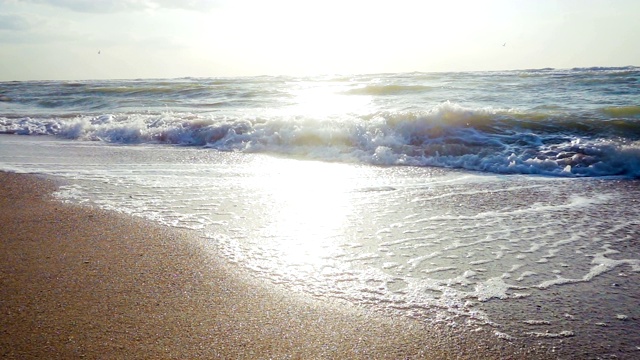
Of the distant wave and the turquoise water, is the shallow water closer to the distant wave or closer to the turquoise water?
the turquoise water

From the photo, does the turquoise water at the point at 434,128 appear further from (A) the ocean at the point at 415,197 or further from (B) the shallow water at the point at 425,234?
(B) the shallow water at the point at 425,234

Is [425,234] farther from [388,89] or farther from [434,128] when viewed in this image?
[388,89]

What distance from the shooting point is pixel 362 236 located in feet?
12.6

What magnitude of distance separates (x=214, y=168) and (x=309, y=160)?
1.53m

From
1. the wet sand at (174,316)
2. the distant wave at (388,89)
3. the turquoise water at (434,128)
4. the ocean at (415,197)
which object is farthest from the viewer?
the distant wave at (388,89)

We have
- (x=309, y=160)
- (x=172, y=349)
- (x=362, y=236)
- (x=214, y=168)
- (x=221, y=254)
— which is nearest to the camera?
(x=172, y=349)

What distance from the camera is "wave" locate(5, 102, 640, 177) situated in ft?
22.7

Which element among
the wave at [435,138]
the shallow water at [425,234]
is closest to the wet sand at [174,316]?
the shallow water at [425,234]

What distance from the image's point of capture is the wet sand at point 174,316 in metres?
2.27

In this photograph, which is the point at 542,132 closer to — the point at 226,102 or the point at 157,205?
the point at 157,205

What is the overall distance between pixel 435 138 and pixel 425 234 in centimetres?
482

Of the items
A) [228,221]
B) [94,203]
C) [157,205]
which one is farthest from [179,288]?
[94,203]

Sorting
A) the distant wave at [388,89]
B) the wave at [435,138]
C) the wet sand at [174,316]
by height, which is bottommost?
the wet sand at [174,316]

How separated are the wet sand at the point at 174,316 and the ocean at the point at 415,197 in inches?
6.7
